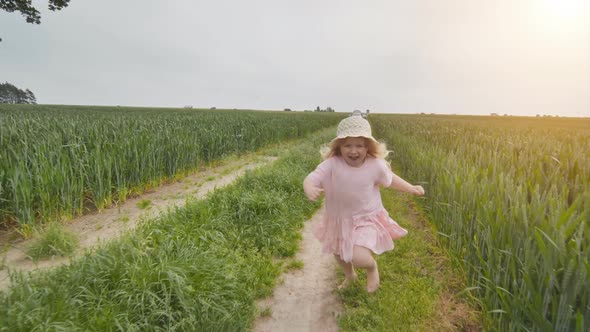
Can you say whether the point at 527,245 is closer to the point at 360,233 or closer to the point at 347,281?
the point at 360,233

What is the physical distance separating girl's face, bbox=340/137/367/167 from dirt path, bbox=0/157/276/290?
8.67ft

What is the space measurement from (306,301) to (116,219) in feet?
12.1

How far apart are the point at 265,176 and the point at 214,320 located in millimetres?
4023

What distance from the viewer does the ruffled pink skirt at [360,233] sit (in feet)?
8.91

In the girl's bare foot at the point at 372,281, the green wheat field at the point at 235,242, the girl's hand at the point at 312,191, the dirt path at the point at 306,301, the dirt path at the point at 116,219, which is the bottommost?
the dirt path at the point at 306,301

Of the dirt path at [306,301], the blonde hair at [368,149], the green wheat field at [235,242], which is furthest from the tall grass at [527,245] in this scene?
the dirt path at [306,301]

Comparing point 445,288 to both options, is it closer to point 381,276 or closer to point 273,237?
point 381,276

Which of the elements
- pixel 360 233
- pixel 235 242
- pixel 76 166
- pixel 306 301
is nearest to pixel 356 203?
pixel 360 233

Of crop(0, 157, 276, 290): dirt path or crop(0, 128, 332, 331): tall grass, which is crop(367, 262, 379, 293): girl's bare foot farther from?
crop(0, 157, 276, 290): dirt path

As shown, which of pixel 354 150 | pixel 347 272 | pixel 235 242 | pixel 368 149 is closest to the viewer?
pixel 354 150

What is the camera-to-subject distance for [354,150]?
262cm

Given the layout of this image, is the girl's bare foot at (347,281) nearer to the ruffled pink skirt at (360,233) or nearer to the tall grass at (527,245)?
the ruffled pink skirt at (360,233)

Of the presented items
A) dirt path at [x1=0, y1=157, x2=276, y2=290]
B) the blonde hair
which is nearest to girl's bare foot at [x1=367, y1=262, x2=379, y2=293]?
the blonde hair

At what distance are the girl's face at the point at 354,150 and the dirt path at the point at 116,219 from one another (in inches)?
104
